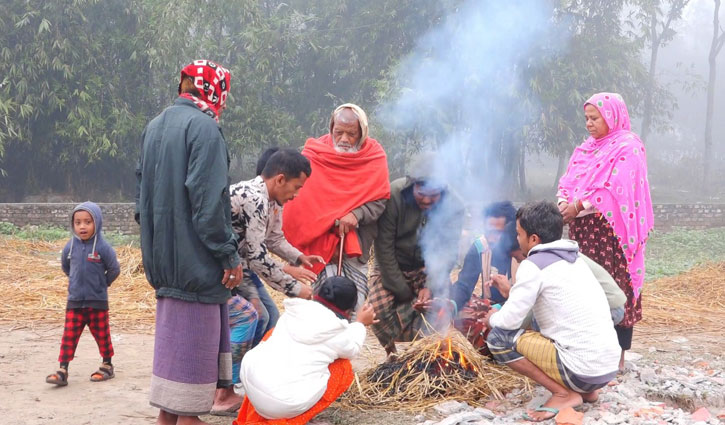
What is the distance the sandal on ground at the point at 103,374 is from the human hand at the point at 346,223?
206 centimetres

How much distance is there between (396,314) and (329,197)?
1094 mm

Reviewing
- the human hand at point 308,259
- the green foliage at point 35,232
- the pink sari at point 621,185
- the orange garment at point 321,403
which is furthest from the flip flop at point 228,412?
the green foliage at point 35,232

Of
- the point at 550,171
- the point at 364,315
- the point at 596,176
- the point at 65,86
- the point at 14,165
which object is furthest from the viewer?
the point at 550,171

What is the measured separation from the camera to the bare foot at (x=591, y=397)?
163 inches

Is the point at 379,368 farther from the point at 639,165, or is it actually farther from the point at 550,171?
the point at 550,171

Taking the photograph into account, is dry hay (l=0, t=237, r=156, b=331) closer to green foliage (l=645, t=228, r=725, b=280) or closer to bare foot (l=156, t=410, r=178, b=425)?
bare foot (l=156, t=410, r=178, b=425)

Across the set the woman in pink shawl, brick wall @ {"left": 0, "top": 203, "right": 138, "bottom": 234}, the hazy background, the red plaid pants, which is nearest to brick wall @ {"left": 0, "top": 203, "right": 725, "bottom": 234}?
brick wall @ {"left": 0, "top": 203, "right": 138, "bottom": 234}

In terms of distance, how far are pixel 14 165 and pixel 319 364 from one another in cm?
1721

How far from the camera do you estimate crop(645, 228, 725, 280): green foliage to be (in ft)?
38.5

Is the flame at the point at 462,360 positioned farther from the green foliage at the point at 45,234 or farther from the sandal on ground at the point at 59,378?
the green foliage at the point at 45,234

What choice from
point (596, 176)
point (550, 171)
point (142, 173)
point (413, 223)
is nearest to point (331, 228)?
point (413, 223)

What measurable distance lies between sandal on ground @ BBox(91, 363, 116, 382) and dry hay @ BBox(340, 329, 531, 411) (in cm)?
189

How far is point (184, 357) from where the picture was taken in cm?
369

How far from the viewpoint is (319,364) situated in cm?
390
